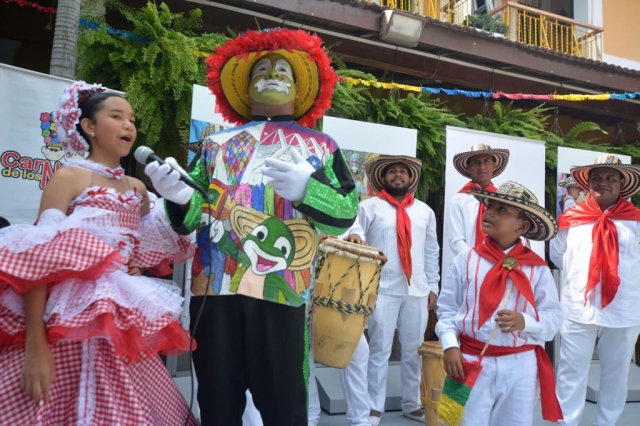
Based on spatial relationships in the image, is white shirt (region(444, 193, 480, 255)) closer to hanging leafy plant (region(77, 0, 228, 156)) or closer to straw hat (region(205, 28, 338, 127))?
hanging leafy plant (region(77, 0, 228, 156))

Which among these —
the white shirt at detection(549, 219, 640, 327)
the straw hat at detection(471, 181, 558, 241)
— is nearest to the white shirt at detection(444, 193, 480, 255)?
the white shirt at detection(549, 219, 640, 327)

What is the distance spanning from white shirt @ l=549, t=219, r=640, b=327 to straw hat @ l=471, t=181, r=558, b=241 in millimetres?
1681

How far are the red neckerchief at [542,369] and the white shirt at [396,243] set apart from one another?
198cm

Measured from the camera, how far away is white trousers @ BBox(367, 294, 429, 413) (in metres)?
4.87

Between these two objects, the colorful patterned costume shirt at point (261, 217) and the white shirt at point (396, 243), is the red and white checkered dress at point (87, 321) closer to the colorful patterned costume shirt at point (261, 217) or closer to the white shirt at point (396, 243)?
the colorful patterned costume shirt at point (261, 217)

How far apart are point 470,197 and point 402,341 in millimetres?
1500

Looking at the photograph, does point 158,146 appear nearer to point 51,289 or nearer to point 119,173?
point 119,173

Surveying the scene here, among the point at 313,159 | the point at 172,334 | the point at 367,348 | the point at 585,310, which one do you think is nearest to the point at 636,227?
the point at 585,310

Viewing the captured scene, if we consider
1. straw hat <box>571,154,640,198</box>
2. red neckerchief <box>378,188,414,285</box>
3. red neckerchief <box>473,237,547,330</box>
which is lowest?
red neckerchief <box>473,237,547,330</box>

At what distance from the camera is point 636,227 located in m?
4.89

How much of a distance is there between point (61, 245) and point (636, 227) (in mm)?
4386

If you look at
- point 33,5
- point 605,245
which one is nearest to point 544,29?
point 605,245

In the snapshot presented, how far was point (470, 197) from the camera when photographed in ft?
18.7

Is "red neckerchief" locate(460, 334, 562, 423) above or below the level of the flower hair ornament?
below
